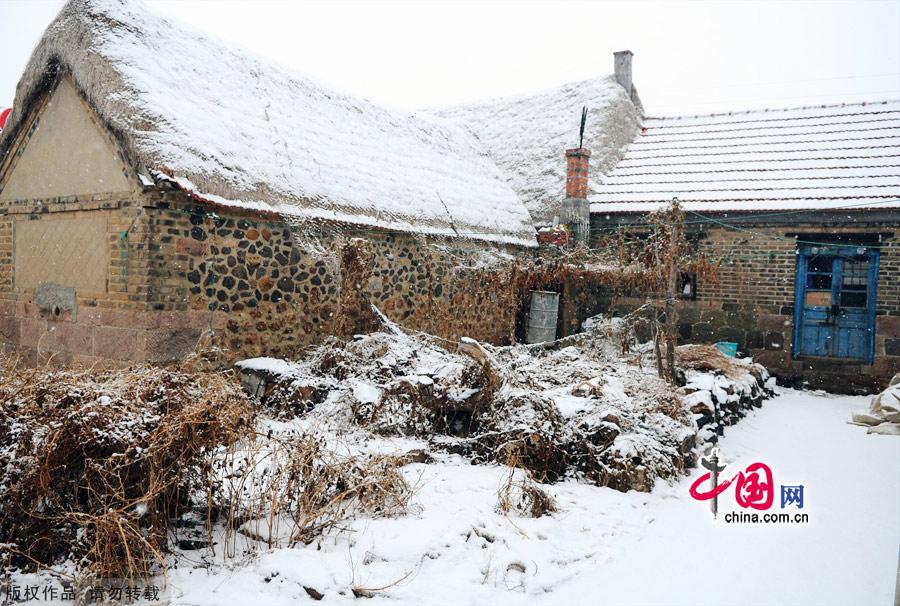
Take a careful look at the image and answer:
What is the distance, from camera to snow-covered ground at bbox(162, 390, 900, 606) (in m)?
3.40

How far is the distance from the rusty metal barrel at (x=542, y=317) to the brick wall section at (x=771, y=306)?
253cm

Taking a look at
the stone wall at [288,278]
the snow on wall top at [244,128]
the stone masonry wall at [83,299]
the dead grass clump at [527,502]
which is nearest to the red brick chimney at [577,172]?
the snow on wall top at [244,128]

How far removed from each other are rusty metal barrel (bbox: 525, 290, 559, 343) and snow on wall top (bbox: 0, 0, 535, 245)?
57.1 inches

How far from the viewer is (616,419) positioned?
5480mm

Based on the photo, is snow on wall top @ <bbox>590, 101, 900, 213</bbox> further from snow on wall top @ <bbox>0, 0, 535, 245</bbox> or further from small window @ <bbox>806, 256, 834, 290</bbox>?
snow on wall top @ <bbox>0, 0, 535, 245</bbox>

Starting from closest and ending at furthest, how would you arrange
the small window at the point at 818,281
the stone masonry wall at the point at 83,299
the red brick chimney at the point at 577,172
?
the stone masonry wall at the point at 83,299, the small window at the point at 818,281, the red brick chimney at the point at 577,172

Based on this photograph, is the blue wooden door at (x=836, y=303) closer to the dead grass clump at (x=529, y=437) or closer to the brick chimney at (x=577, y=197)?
the brick chimney at (x=577, y=197)

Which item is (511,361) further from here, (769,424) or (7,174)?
(7,174)

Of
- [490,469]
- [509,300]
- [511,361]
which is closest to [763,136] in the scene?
[509,300]

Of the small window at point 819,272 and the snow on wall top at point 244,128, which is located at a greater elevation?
the snow on wall top at point 244,128

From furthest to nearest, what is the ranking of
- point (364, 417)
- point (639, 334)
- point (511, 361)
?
point (639, 334), point (511, 361), point (364, 417)

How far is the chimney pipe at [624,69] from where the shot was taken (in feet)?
50.2

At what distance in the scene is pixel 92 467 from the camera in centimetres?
327

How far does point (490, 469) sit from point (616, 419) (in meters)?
1.20
